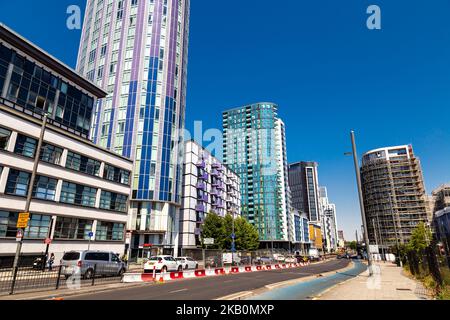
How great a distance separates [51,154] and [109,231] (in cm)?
1335

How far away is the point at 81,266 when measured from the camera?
62.8ft

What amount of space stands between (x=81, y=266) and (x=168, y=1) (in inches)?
2441

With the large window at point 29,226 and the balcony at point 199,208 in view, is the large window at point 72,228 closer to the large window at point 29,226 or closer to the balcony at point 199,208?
the large window at point 29,226

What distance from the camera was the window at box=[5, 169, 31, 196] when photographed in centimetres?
2775

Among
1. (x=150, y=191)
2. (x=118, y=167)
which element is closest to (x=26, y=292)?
(x=118, y=167)

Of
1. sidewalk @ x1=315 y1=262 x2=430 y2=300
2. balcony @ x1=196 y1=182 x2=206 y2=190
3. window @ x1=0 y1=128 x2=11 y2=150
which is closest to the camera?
sidewalk @ x1=315 y1=262 x2=430 y2=300

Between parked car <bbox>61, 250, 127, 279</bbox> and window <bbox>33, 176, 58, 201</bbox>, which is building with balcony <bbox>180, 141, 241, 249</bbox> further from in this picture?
parked car <bbox>61, 250, 127, 279</bbox>

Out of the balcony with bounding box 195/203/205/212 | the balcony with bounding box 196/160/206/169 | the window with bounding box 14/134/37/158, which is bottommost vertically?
the balcony with bounding box 195/203/205/212

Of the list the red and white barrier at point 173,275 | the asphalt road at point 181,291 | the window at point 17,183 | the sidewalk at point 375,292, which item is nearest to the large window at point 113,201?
the window at point 17,183

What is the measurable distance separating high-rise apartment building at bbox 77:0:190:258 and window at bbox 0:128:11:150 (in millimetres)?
24449

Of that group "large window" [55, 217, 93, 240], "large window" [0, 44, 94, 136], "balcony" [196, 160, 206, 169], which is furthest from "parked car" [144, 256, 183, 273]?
"balcony" [196, 160, 206, 169]

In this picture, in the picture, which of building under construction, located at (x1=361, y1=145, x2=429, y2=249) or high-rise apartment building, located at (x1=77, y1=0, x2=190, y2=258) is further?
building under construction, located at (x1=361, y1=145, x2=429, y2=249)

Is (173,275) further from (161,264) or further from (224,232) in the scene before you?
(224,232)
